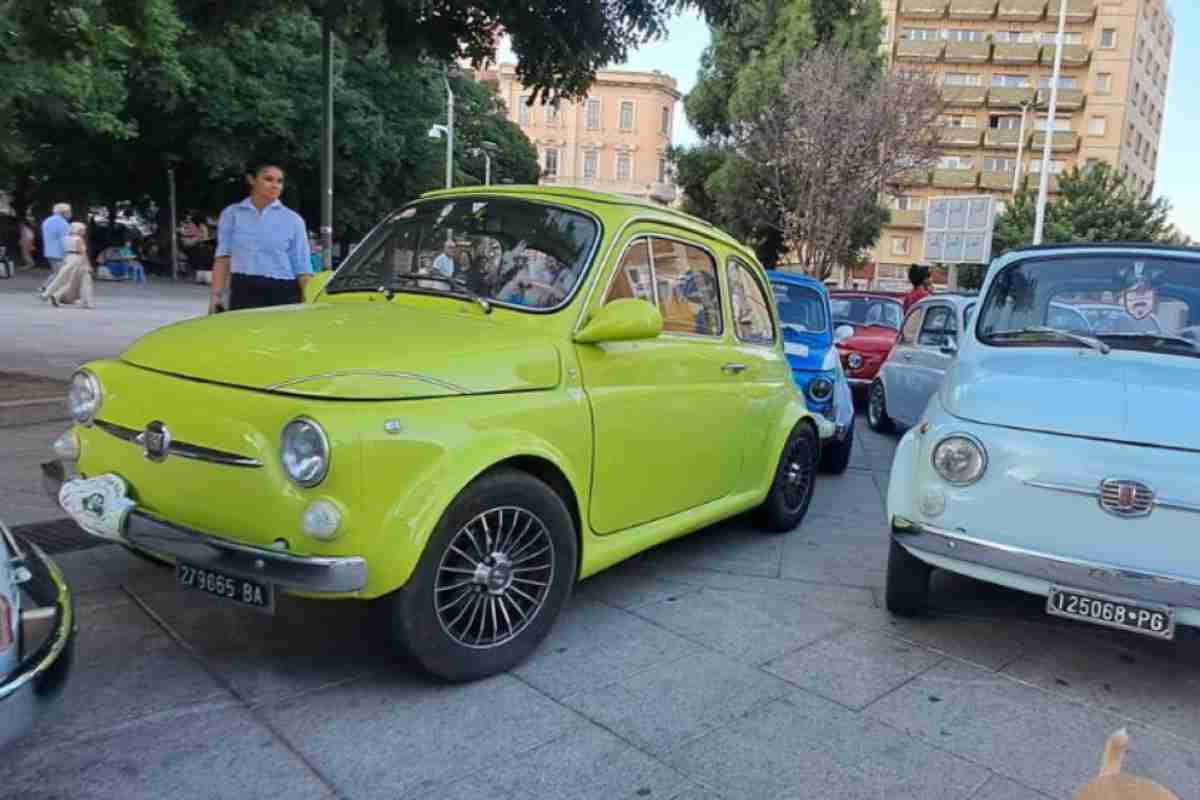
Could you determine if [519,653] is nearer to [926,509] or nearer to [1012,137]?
[926,509]

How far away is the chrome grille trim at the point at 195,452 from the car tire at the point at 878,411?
8359 mm

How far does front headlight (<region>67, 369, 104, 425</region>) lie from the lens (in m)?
3.41

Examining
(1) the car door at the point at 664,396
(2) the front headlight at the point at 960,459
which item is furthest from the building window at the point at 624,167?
(2) the front headlight at the point at 960,459

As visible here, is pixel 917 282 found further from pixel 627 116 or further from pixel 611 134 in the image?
pixel 627 116

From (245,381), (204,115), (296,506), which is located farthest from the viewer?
(204,115)

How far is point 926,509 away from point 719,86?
3192 cm

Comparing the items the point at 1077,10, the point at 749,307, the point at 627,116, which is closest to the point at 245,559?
the point at 749,307

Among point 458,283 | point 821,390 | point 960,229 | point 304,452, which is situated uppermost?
point 960,229

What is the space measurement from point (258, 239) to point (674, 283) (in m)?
3.66

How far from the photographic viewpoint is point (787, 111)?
2828cm

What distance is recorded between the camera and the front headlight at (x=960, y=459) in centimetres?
371

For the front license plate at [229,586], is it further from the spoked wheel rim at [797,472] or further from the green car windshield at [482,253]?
the spoked wheel rim at [797,472]

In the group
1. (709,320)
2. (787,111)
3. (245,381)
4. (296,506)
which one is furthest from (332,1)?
(787,111)

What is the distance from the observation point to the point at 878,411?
10.6 metres
